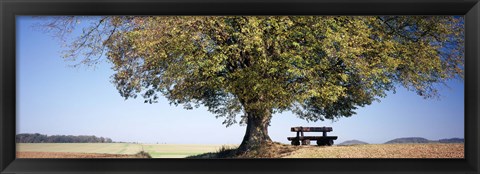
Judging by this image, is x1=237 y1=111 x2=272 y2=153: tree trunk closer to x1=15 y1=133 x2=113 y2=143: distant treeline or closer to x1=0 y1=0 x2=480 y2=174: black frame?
x1=15 y1=133 x2=113 y2=143: distant treeline

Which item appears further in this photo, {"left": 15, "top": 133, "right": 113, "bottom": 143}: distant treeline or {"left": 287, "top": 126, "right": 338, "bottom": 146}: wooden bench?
{"left": 287, "top": 126, "right": 338, "bottom": 146}: wooden bench

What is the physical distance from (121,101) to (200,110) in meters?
1.02

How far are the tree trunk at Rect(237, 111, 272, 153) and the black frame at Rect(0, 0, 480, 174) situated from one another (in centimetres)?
274

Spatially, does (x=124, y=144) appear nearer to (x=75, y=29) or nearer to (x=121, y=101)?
(x=121, y=101)

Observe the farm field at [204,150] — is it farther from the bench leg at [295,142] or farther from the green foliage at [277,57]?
the green foliage at [277,57]

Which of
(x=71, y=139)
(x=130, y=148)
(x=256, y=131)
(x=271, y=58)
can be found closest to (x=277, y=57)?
(x=271, y=58)

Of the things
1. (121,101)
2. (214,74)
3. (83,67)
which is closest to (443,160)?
(214,74)

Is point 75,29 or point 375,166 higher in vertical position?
point 75,29

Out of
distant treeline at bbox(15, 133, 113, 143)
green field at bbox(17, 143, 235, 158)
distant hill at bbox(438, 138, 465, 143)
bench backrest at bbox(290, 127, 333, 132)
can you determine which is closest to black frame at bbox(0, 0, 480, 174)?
distant treeline at bbox(15, 133, 113, 143)

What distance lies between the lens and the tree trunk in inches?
295

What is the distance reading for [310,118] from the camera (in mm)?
7527

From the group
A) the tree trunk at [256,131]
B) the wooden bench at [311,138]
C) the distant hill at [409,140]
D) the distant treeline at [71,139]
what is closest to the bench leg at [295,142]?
the wooden bench at [311,138]
